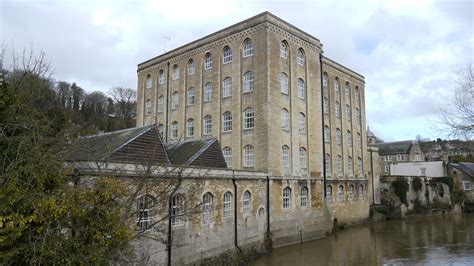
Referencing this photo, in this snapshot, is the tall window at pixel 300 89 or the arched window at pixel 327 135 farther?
the arched window at pixel 327 135

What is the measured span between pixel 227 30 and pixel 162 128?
10639mm

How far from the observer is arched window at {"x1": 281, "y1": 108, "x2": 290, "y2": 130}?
25406 millimetres

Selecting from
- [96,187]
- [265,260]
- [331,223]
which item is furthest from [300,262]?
[96,187]

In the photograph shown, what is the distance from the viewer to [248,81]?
25734mm

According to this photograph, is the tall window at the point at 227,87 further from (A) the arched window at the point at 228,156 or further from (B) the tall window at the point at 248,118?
(A) the arched window at the point at 228,156

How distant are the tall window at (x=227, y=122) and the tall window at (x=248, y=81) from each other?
224 cm

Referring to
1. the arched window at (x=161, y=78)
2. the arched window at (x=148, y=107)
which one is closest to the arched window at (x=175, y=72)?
the arched window at (x=161, y=78)

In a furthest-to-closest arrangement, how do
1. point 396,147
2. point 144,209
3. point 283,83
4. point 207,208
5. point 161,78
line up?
point 396,147, point 161,78, point 283,83, point 207,208, point 144,209

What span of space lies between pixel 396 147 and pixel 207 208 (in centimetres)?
5224

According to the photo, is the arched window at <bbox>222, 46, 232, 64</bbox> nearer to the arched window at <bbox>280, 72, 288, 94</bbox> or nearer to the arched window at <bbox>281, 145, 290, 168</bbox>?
the arched window at <bbox>280, 72, 288, 94</bbox>

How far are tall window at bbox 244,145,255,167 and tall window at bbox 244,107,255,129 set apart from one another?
1.42 m

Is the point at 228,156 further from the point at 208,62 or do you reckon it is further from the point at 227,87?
the point at 208,62

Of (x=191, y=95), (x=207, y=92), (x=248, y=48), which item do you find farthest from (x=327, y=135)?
(x=191, y=95)

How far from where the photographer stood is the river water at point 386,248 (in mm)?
19297
